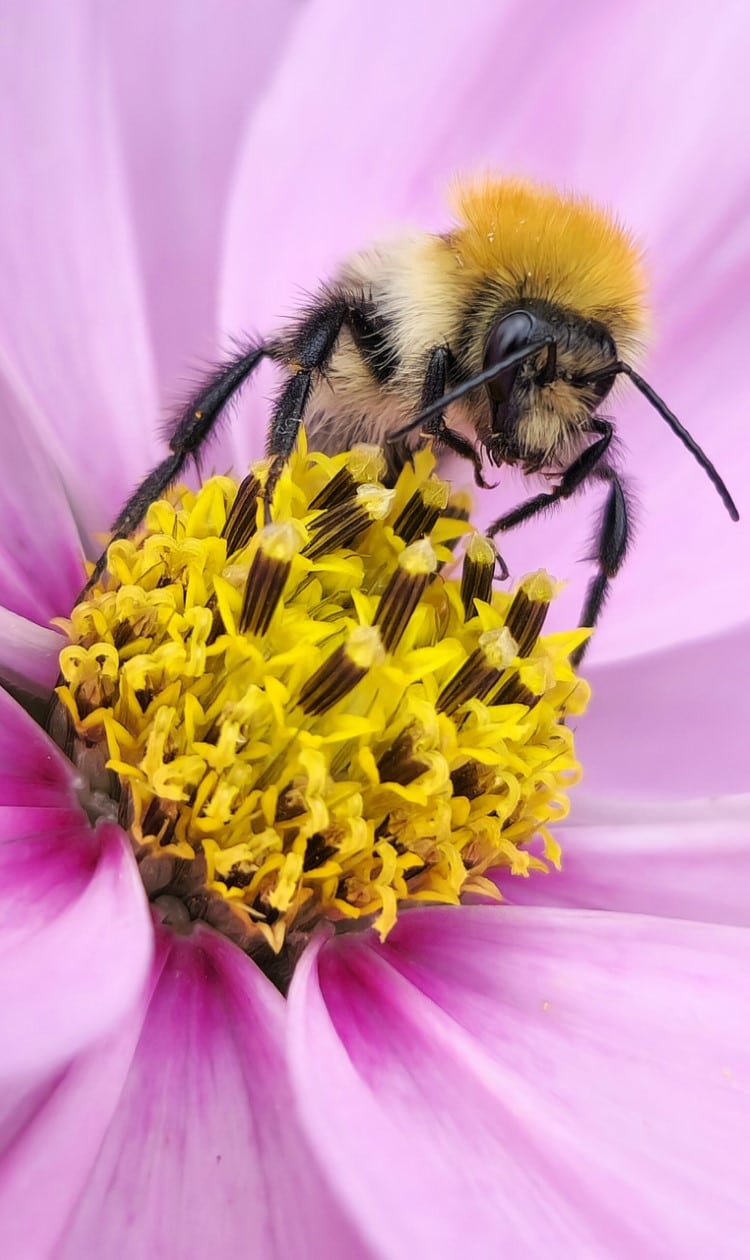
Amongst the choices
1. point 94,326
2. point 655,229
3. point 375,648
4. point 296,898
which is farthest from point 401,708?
point 655,229

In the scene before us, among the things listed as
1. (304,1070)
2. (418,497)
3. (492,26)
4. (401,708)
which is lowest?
(304,1070)

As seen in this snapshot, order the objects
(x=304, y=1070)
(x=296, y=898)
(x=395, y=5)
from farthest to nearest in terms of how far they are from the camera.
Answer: (x=395, y=5) → (x=296, y=898) → (x=304, y=1070)

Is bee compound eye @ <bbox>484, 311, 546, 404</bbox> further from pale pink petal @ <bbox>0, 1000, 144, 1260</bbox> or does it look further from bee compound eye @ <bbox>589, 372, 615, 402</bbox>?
pale pink petal @ <bbox>0, 1000, 144, 1260</bbox>

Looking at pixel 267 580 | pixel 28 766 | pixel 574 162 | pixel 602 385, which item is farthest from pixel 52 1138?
pixel 574 162

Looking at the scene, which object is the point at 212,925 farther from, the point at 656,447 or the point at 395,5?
the point at 395,5

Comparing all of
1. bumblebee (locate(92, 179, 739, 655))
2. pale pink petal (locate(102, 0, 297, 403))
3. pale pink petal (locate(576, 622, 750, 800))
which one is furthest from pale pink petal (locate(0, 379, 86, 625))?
pale pink petal (locate(576, 622, 750, 800))

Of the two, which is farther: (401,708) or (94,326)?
(94,326)

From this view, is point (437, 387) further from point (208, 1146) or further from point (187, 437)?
point (208, 1146)
